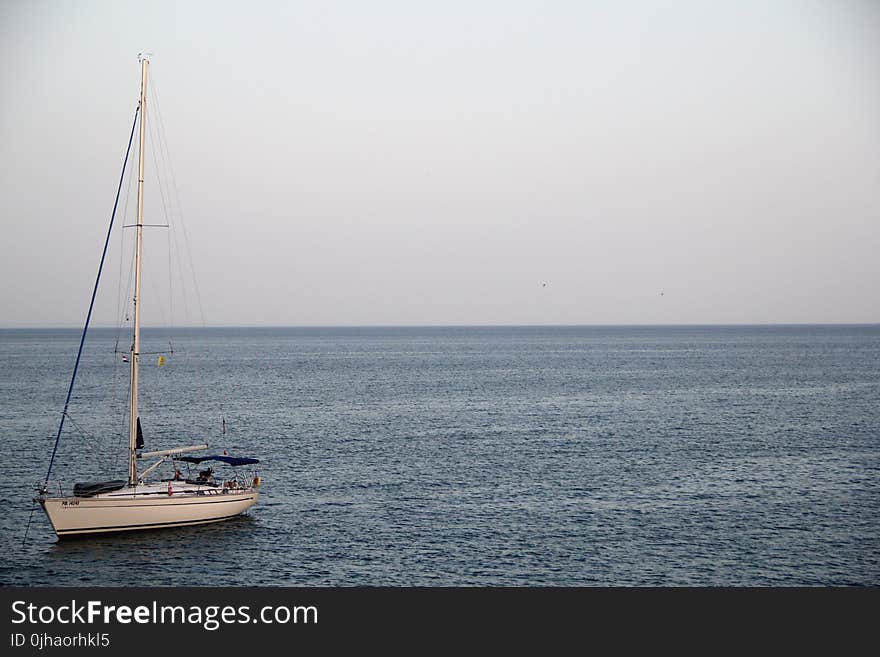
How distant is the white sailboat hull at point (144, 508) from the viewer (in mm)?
49375

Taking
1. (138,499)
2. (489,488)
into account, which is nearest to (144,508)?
(138,499)

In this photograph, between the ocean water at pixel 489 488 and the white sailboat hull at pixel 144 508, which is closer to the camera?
the ocean water at pixel 489 488

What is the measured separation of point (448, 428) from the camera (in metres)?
92.3

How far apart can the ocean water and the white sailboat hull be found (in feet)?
2.90

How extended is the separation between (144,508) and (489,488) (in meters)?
22.6

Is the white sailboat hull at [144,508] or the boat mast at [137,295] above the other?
the boat mast at [137,295]

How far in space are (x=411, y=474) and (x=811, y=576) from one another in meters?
30.3

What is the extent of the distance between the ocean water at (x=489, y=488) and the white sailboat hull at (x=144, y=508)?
88 cm

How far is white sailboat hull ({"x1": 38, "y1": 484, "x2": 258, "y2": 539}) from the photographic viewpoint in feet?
162

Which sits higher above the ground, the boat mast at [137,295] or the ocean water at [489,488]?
the boat mast at [137,295]

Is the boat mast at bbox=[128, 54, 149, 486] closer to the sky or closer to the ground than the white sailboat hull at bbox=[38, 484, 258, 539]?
closer to the sky

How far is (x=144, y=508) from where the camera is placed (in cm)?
5091
